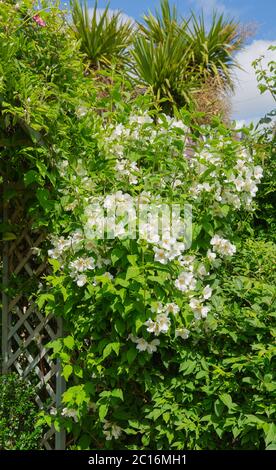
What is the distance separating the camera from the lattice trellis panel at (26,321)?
2.83m

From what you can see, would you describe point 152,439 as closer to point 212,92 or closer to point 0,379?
point 0,379

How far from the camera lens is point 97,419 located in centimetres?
229

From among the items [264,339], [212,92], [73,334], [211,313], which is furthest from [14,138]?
[212,92]

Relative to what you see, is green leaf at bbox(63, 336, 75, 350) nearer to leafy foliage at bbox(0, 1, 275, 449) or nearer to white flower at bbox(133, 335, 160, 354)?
leafy foliage at bbox(0, 1, 275, 449)

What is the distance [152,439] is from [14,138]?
151 cm

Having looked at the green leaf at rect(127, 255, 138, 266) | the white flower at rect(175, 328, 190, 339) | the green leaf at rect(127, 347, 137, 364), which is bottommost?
the green leaf at rect(127, 347, 137, 364)

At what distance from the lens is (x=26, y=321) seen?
2.95 meters

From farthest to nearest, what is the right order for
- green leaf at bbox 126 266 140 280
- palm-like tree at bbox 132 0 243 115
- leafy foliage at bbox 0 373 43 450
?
palm-like tree at bbox 132 0 243 115
leafy foliage at bbox 0 373 43 450
green leaf at bbox 126 266 140 280

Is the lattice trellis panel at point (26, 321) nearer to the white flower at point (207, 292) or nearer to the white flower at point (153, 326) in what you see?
the white flower at point (153, 326)

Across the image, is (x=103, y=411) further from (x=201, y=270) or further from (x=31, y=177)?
(x=31, y=177)

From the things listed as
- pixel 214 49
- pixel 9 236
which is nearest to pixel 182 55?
pixel 214 49

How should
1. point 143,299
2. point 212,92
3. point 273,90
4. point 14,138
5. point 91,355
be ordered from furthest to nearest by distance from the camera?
1. point 212,92
2. point 273,90
3. point 14,138
4. point 91,355
5. point 143,299

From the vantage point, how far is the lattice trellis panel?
2834mm

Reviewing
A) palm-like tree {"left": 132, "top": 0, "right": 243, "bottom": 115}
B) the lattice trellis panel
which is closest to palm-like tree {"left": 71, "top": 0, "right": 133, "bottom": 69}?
palm-like tree {"left": 132, "top": 0, "right": 243, "bottom": 115}
